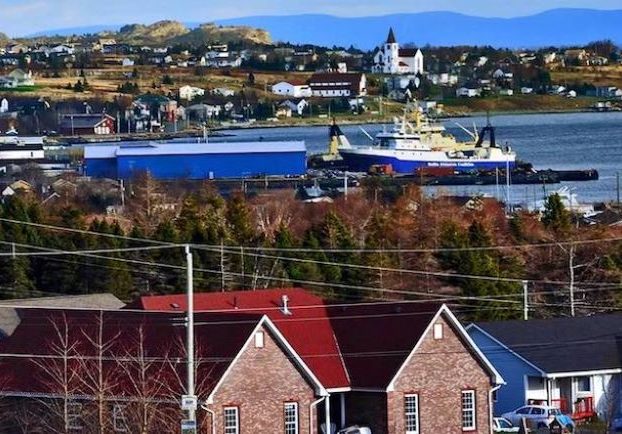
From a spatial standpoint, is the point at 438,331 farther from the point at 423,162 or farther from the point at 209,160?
the point at 423,162

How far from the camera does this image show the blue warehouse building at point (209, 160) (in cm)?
5569

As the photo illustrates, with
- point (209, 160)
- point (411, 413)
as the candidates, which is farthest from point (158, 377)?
point (209, 160)

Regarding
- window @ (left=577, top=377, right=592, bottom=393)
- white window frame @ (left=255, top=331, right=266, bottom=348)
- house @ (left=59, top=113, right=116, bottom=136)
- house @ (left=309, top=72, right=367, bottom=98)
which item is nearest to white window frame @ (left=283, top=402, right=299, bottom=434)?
white window frame @ (left=255, top=331, right=266, bottom=348)

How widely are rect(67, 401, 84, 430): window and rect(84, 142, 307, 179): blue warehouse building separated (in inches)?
1596

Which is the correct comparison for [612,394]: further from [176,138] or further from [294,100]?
[294,100]

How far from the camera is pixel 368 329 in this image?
52.0ft

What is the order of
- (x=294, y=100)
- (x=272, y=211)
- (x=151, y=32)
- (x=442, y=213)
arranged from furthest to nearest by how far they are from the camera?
(x=151, y=32) < (x=294, y=100) < (x=272, y=211) < (x=442, y=213)

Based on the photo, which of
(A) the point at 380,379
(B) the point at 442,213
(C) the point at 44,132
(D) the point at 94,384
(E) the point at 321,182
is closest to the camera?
(D) the point at 94,384

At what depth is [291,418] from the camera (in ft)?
49.3

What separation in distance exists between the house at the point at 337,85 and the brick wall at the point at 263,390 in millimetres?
108049

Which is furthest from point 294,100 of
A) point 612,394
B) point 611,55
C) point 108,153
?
point 612,394

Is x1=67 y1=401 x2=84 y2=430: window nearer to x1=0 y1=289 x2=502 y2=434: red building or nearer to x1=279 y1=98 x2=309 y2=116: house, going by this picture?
x1=0 y1=289 x2=502 y2=434: red building

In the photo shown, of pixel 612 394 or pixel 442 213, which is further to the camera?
pixel 442 213

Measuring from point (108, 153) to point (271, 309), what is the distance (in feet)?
137
